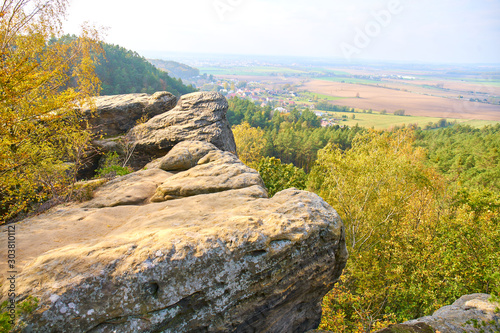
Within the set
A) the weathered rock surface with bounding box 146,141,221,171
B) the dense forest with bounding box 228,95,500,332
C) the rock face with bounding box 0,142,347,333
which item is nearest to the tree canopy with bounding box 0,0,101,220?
the rock face with bounding box 0,142,347,333

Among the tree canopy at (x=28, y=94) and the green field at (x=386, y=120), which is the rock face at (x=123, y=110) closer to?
the tree canopy at (x=28, y=94)

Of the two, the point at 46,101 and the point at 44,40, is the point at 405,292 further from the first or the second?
the point at 44,40

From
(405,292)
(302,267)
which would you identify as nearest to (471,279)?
(405,292)

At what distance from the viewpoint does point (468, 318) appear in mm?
10375

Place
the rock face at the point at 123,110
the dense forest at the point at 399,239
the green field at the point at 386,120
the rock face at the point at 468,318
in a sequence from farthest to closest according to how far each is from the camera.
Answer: the green field at the point at 386,120
the rock face at the point at 123,110
the dense forest at the point at 399,239
the rock face at the point at 468,318

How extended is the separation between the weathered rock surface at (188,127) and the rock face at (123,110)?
3961mm

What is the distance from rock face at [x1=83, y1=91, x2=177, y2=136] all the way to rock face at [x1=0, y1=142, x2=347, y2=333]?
18914mm

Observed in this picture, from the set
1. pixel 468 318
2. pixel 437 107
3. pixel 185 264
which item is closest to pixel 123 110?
pixel 185 264

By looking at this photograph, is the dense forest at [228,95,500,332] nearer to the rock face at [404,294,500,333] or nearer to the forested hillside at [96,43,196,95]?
the rock face at [404,294,500,333]

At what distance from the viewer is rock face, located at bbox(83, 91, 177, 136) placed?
1107 inches

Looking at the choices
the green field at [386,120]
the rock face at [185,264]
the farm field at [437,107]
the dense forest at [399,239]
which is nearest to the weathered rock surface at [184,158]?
the rock face at [185,264]

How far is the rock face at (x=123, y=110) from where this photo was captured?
28.1 meters

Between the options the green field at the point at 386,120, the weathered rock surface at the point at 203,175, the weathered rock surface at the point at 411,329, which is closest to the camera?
the weathered rock surface at the point at 411,329

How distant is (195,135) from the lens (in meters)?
23.5
